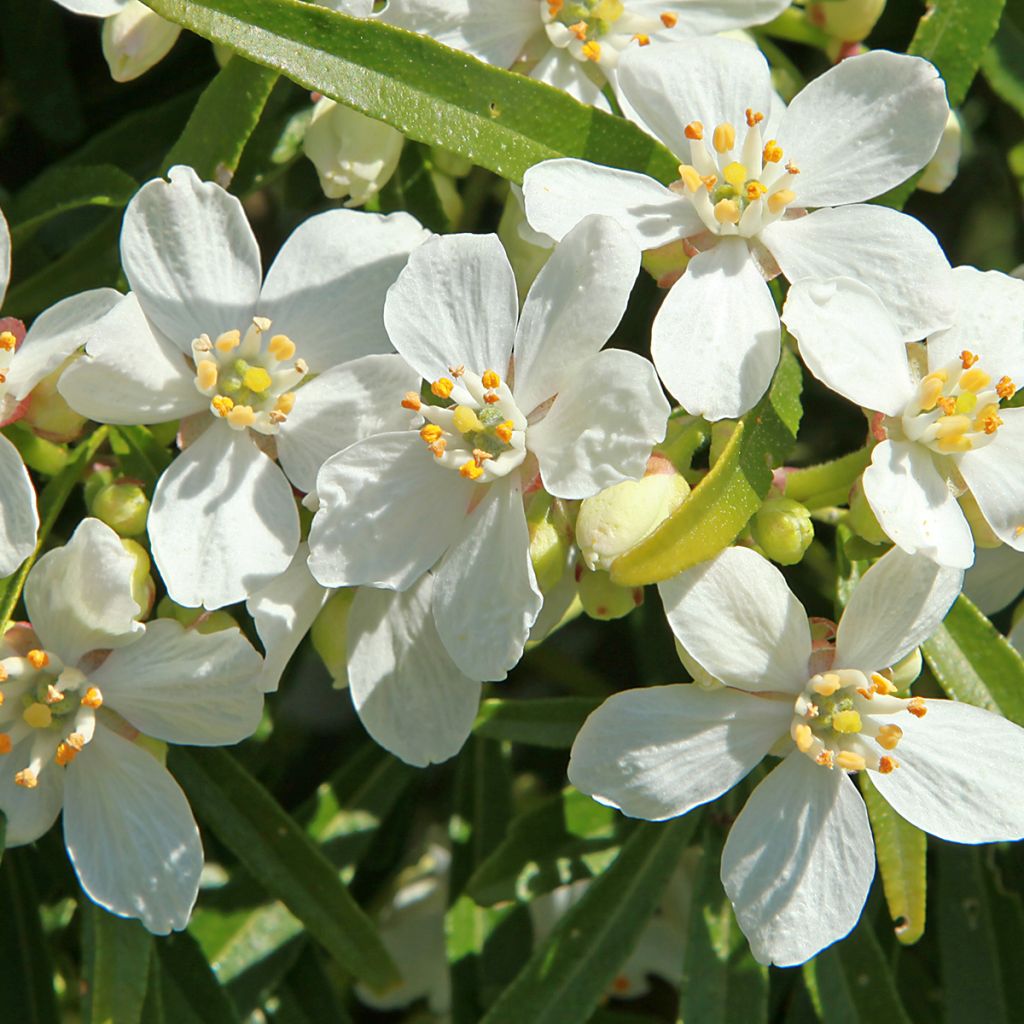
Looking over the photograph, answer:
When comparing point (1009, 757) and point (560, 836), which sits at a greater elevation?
point (1009, 757)

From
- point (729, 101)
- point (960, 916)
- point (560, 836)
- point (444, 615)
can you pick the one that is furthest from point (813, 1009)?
point (729, 101)

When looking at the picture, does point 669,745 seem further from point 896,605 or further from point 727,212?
point 727,212

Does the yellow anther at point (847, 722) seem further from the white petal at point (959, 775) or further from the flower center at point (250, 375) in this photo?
the flower center at point (250, 375)

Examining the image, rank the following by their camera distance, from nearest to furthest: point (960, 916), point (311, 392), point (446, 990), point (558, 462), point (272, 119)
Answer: point (558, 462), point (311, 392), point (272, 119), point (960, 916), point (446, 990)

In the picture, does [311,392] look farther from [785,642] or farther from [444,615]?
[785,642]

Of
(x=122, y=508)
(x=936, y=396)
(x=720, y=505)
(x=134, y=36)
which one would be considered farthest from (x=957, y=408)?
(x=134, y=36)

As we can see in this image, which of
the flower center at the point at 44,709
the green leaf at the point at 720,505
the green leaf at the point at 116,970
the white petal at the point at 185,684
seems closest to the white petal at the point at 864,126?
the green leaf at the point at 720,505

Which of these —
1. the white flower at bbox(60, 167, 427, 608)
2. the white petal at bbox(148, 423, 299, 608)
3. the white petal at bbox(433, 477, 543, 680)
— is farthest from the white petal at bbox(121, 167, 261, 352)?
the white petal at bbox(433, 477, 543, 680)
